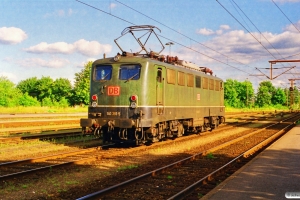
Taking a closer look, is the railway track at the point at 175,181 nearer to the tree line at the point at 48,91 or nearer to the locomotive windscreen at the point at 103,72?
the locomotive windscreen at the point at 103,72

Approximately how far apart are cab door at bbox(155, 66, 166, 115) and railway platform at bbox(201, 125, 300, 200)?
4.81 m

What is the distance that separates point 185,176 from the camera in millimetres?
9680

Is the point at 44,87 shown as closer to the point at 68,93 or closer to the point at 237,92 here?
the point at 68,93

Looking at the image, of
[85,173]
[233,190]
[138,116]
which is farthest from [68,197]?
[138,116]

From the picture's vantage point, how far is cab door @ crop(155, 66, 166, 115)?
1512 cm

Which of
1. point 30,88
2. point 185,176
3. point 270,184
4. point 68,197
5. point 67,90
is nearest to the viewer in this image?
point 68,197

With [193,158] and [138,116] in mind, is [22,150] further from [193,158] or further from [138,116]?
[193,158]

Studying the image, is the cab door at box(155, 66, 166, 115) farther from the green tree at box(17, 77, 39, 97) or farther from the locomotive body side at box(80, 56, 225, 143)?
the green tree at box(17, 77, 39, 97)

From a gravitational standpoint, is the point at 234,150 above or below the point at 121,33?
below

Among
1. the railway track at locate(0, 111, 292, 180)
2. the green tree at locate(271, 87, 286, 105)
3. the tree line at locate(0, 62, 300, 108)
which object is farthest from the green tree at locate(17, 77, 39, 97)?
the railway track at locate(0, 111, 292, 180)

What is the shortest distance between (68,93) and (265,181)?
9612cm

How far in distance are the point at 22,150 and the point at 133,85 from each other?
5.17 m

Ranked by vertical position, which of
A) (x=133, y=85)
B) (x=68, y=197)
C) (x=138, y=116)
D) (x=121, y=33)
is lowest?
(x=68, y=197)

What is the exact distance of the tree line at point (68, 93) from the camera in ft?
226
